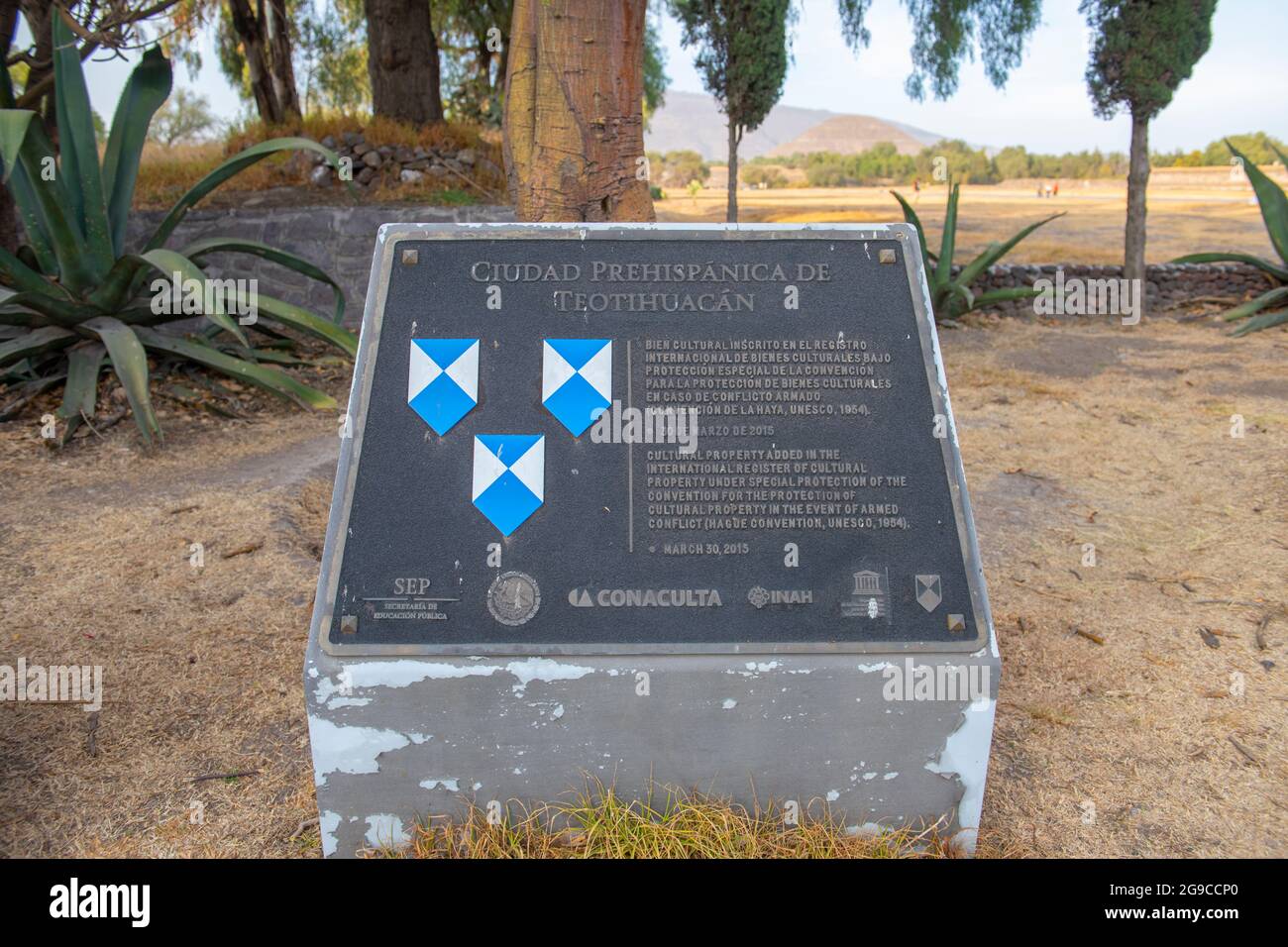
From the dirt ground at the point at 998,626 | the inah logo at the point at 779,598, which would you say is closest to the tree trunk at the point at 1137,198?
the dirt ground at the point at 998,626

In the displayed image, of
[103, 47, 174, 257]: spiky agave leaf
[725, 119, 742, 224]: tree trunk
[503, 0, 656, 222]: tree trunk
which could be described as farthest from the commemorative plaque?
[725, 119, 742, 224]: tree trunk

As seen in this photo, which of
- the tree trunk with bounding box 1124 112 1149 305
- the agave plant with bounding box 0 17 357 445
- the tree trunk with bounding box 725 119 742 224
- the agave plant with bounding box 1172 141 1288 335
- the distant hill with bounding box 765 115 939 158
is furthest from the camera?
the distant hill with bounding box 765 115 939 158

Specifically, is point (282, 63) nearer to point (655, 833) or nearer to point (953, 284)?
point (953, 284)

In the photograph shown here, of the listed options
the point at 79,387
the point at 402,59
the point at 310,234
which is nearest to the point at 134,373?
the point at 79,387

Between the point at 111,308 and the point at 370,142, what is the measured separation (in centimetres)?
425

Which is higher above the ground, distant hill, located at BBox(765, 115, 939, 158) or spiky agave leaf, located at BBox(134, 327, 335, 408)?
distant hill, located at BBox(765, 115, 939, 158)

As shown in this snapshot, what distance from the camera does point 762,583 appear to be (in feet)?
6.98

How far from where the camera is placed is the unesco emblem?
209 centimetres

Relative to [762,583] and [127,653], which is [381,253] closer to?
[762,583]

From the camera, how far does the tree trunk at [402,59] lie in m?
9.52

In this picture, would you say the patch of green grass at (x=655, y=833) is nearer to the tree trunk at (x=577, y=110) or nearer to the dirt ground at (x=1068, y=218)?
the tree trunk at (x=577, y=110)

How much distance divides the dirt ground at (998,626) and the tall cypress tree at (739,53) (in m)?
6.55

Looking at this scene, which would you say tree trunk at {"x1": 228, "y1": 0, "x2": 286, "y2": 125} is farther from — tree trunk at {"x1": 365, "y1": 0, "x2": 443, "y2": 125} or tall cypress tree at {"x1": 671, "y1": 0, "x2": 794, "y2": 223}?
tall cypress tree at {"x1": 671, "y1": 0, "x2": 794, "y2": 223}

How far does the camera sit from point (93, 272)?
5086mm
